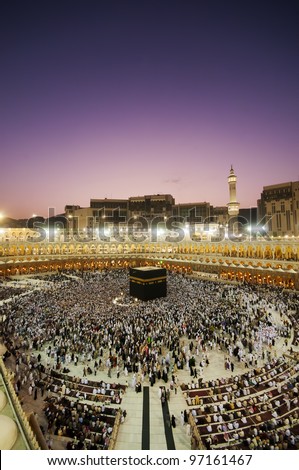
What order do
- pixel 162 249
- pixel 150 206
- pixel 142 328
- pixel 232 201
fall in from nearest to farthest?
pixel 142 328 → pixel 162 249 → pixel 232 201 → pixel 150 206

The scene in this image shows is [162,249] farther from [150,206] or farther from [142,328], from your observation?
[142,328]

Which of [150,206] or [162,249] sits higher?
[150,206]

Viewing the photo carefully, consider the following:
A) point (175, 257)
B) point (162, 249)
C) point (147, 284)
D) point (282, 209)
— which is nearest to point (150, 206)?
point (162, 249)

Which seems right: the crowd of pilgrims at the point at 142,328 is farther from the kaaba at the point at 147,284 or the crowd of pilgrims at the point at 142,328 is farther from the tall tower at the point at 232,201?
the tall tower at the point at 232,201

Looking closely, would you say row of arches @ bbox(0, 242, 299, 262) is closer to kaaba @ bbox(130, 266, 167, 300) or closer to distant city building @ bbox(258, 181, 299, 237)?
kaaba @ bbox(130, 266, 167, 300)

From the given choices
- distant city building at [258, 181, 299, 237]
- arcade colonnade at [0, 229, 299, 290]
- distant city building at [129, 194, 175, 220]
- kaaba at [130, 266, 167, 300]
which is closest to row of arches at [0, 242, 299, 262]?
arcade colonnade at [0, 229, 299, 290]
